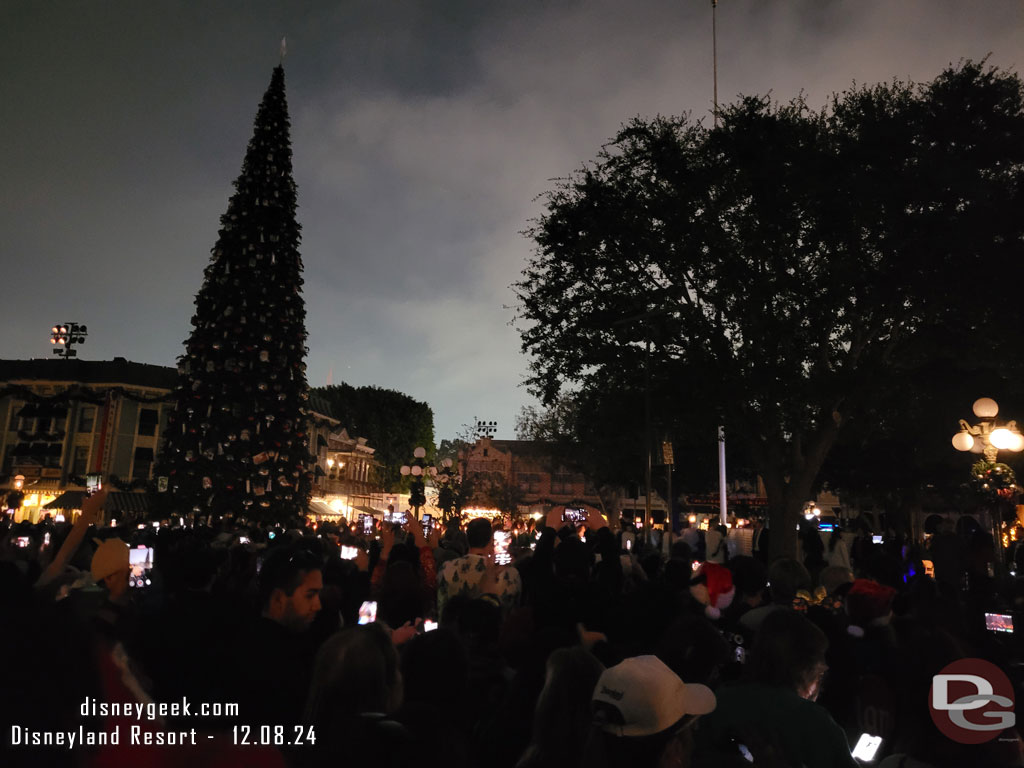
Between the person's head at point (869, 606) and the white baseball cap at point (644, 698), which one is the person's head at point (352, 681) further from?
the person's head at point (869, 606)

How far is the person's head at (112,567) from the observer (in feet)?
16.1

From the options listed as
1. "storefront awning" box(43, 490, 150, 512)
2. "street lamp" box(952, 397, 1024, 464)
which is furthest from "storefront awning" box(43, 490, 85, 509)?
"street lamp" box(952, 397, 1024, 464)

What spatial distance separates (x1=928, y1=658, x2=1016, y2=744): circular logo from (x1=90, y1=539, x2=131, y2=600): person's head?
16.5 feet

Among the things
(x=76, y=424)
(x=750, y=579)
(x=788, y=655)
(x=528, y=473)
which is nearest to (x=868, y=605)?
(x=750, y=579)

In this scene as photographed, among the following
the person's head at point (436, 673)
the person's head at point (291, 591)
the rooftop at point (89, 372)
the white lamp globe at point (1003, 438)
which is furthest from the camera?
the rooftop at point (89, 372)

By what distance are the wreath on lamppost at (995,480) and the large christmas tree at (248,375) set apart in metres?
19.6

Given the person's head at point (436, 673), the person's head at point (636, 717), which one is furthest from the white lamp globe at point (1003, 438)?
the person's head at point (436, 673)

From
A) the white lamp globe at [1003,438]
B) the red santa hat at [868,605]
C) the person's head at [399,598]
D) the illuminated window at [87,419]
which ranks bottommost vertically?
the person's head at [399,598]

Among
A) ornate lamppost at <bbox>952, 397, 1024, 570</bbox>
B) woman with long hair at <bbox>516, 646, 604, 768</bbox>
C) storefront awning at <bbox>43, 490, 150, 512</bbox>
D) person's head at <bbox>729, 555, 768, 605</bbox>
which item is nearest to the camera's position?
woman with long hair at <bbox>516, 646, 604, 768</bbox>

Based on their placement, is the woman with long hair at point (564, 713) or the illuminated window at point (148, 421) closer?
the woman with long hair at point (564, 713)

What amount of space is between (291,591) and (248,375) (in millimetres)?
21234

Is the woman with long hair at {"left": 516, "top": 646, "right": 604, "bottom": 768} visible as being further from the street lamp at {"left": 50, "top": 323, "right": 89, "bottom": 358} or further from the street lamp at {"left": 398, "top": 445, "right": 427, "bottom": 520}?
the street lamp at {"left": 50, "top": 323, "right": 89, "bottom": 358}

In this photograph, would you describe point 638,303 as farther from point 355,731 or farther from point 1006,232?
point 355,731

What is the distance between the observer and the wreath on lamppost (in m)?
12.3
